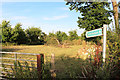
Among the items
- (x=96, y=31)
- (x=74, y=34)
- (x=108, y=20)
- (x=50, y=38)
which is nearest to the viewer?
(x=96, y=31)

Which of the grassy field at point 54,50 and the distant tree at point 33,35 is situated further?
the distant tree at point 33,35

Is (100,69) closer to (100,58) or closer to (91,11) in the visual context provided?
(100,58)

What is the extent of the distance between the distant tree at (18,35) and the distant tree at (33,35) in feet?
4.81

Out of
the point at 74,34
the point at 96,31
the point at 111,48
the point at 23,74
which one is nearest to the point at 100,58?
the point at 111,48

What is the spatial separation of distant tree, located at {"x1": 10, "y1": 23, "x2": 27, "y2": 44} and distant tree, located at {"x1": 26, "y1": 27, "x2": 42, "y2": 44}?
4.81ft

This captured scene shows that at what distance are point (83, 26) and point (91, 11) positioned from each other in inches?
79.4

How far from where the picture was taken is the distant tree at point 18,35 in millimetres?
26119

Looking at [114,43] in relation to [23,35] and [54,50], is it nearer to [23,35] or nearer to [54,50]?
[54,50]

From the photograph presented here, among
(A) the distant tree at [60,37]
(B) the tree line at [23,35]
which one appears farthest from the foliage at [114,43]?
(B) the tree line at [23,35]

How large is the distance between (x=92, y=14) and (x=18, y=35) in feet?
64.9

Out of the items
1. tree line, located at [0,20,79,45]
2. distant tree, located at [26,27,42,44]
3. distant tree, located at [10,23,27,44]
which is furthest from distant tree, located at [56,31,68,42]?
distant tree, located at [10,23,27,44]

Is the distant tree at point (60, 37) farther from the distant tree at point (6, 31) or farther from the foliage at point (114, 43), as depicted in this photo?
the foliage at point (114, 43)

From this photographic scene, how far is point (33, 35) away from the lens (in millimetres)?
29406

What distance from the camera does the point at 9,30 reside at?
85.1ft
